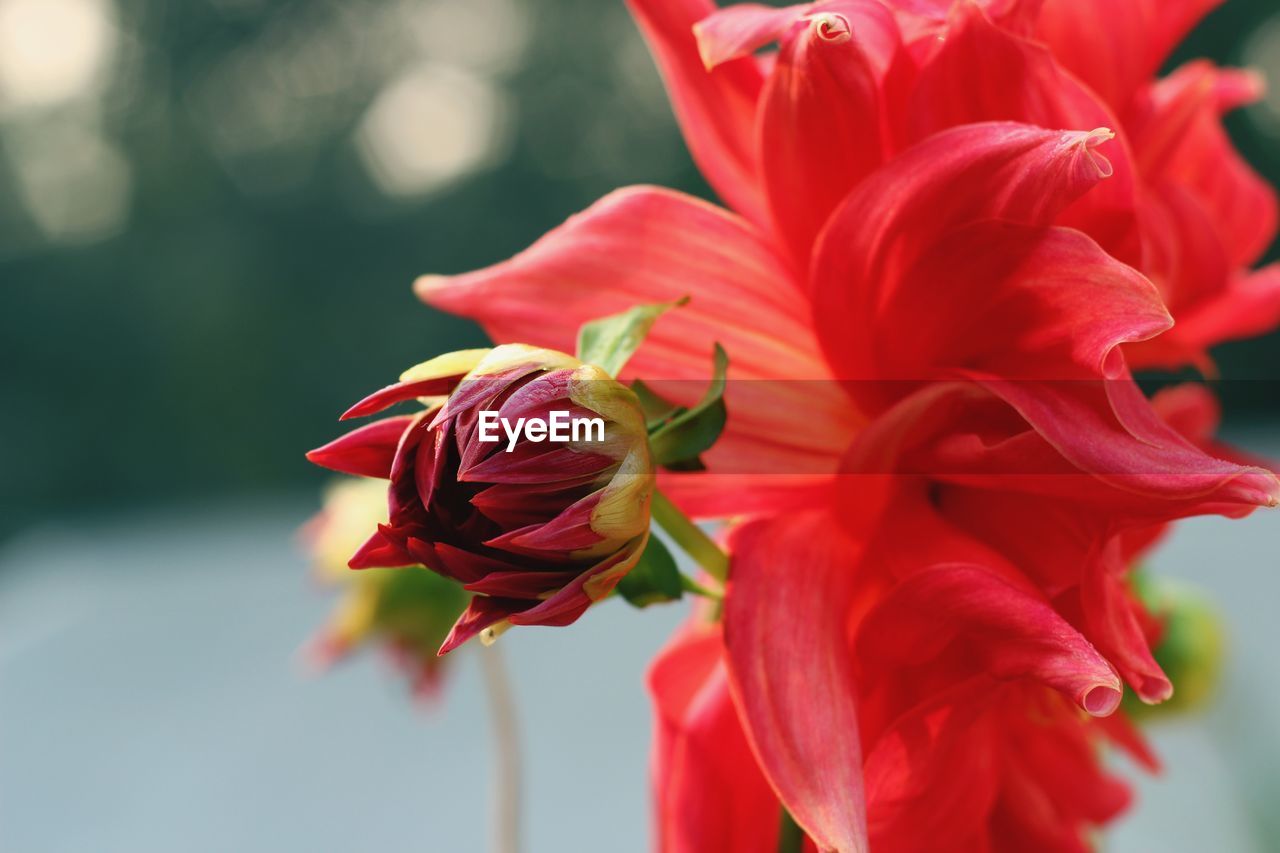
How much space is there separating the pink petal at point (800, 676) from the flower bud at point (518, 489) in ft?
0.08

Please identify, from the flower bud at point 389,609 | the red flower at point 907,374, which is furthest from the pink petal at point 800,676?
the flower bud at point 389,609

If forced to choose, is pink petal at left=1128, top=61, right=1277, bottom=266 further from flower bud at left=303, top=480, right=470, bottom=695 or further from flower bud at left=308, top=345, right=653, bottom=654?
flower bud at left=303, top=480, right=470, bottom=695

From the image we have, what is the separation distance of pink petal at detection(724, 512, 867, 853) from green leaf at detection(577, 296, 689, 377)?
30 mm

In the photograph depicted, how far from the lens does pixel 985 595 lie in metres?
0.14

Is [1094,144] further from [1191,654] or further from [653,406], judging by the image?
[1191,654]

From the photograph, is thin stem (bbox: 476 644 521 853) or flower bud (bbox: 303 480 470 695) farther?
flower bud (bbox: 303 480 470 695)

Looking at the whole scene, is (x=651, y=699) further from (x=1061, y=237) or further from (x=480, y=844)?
(x=480, y=844)

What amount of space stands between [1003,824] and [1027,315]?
8 centimetres

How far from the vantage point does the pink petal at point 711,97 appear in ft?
0.55

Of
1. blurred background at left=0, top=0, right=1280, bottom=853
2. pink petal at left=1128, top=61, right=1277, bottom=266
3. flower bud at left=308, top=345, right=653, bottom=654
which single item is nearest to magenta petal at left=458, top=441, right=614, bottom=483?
flower bud at left=308, top=345, right=653, bottom=654

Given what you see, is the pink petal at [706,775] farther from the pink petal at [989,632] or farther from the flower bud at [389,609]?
the flower bud at [389,609]

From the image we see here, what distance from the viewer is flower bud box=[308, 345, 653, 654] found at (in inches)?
4.7

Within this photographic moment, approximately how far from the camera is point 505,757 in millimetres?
255

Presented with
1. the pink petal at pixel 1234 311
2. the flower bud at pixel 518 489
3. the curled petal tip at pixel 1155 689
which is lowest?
the curled petal tip at pixel 1155 689
